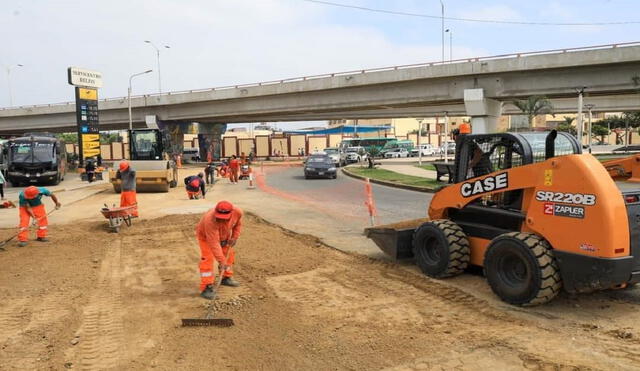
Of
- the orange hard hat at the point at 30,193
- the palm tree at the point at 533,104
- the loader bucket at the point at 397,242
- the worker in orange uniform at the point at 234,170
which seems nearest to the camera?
the loader bucket at the point at 397,242

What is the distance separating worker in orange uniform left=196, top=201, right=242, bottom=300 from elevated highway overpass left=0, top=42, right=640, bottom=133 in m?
27.6

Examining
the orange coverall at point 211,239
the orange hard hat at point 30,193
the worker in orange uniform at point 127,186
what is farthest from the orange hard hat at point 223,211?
the worker in orange uniform at point 127,186

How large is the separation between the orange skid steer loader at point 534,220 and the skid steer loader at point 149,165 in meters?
15.1

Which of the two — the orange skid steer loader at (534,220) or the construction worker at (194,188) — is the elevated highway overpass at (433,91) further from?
the orange skid steer loader at (534,220)

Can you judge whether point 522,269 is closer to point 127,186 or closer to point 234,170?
point 127,186

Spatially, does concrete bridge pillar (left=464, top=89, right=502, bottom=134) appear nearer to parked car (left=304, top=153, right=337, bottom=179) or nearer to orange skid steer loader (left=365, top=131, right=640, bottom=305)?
parked car (left=304, top=153, right=337, bottom=179)

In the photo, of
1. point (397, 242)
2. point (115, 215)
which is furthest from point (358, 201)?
point (397, 242)

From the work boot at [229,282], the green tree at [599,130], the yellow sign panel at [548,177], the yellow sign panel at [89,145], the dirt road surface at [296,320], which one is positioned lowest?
the dirt road surface at [296,320]

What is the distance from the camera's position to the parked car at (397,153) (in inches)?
2398

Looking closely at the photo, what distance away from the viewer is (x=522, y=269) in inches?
228

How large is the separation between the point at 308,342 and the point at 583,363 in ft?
8.15

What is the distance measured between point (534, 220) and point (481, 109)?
28253 millimetres

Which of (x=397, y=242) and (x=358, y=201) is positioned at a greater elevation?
(x=397, y=242)

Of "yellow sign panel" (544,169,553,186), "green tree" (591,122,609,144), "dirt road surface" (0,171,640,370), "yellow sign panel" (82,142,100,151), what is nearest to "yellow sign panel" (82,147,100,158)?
"yellow sign panel" (82,142,100,151)
